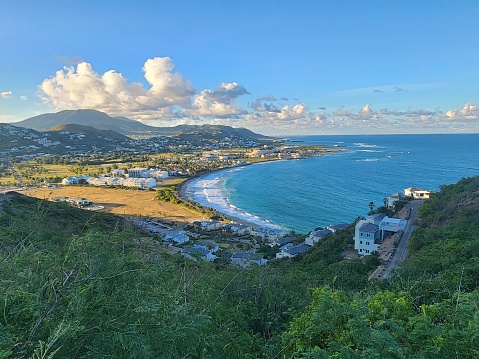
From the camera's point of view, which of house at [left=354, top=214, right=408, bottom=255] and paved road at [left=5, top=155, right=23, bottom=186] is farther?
paved road at [left=5, top=155, right=23, bottom=186]

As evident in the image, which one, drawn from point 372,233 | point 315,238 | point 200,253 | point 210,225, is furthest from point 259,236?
point 200,253

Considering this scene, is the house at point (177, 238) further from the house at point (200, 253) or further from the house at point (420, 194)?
the house at point (420, 194)

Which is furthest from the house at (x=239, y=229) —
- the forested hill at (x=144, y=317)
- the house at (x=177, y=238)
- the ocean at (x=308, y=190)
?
the forested hill at (x=144, y=317)

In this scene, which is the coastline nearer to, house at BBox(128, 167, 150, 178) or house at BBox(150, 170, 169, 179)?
house at BBox(150, 170, 169, 179)

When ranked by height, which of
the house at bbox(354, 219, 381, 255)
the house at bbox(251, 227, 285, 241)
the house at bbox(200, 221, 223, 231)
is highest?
the house at bbox(354, 219, 381, 255)

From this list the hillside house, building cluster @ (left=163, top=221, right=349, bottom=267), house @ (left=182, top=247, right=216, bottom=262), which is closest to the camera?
house @ (left=182, top=247, right=216, bottom=262)

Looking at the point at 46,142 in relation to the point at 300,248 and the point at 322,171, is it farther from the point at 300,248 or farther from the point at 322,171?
the point at 300,248

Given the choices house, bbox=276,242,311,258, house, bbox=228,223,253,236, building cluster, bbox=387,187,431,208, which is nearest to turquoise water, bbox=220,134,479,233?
building cluster, bbox=387,187,431,208

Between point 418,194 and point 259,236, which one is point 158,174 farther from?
point 418,194
